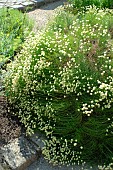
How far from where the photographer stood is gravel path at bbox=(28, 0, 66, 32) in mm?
5643

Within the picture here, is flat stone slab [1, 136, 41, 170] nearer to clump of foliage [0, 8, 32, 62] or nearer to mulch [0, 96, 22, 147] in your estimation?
mulch [0, 96, 22, 147]

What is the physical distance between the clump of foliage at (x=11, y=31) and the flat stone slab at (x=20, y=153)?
0.97m

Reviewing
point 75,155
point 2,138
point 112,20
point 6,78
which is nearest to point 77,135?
point 75,155

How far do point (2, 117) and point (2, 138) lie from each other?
10.1 inches

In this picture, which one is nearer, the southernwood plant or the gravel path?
the southernwood plant

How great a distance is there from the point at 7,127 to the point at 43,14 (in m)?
3.10

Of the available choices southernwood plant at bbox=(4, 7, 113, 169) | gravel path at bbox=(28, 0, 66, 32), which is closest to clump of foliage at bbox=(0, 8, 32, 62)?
gravel path at bbox=(28, 0, 66, 32)

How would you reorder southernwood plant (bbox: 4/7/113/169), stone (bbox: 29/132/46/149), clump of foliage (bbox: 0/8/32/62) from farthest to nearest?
clump of foliage (bbox: 0/8/32/62) → stone (bbox: 29/132/46/149) → southernwood plant (bbox: 4/7/113/169)

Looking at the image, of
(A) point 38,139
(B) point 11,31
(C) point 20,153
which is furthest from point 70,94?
(B) point 11,31

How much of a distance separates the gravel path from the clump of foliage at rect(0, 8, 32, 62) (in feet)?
1.22

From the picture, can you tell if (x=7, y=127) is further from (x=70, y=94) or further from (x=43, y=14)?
(x=43, y=14)

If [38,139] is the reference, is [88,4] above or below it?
above

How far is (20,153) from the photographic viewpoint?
3.27 meters

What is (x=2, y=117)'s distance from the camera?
141 inches
